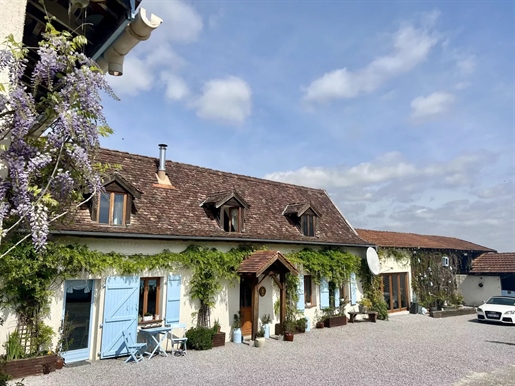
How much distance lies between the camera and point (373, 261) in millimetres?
19141

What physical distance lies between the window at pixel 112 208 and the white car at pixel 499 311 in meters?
17.6

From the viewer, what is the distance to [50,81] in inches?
202

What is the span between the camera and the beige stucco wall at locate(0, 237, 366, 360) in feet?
33.9

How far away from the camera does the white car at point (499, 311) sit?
18203 millimetres

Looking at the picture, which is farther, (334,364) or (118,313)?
(118,313)

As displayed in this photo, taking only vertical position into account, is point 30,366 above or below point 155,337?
below

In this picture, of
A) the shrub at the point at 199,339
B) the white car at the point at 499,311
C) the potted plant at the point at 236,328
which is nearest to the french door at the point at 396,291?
the white car at the point at 499,311

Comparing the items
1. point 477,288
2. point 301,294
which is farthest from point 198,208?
point 477,288

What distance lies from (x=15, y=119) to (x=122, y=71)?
88.6 inches

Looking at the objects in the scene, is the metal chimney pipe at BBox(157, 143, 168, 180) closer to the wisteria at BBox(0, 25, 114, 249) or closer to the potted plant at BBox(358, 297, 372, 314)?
the wisteria at BBox(0, 25, 114, 249)

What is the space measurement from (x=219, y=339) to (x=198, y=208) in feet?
16.2

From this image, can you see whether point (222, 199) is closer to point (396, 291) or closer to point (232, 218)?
point (232, 218)

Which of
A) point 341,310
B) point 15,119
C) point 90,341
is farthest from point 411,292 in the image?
point 15,119

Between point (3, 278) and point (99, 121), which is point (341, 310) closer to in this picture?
point (3, 278)
